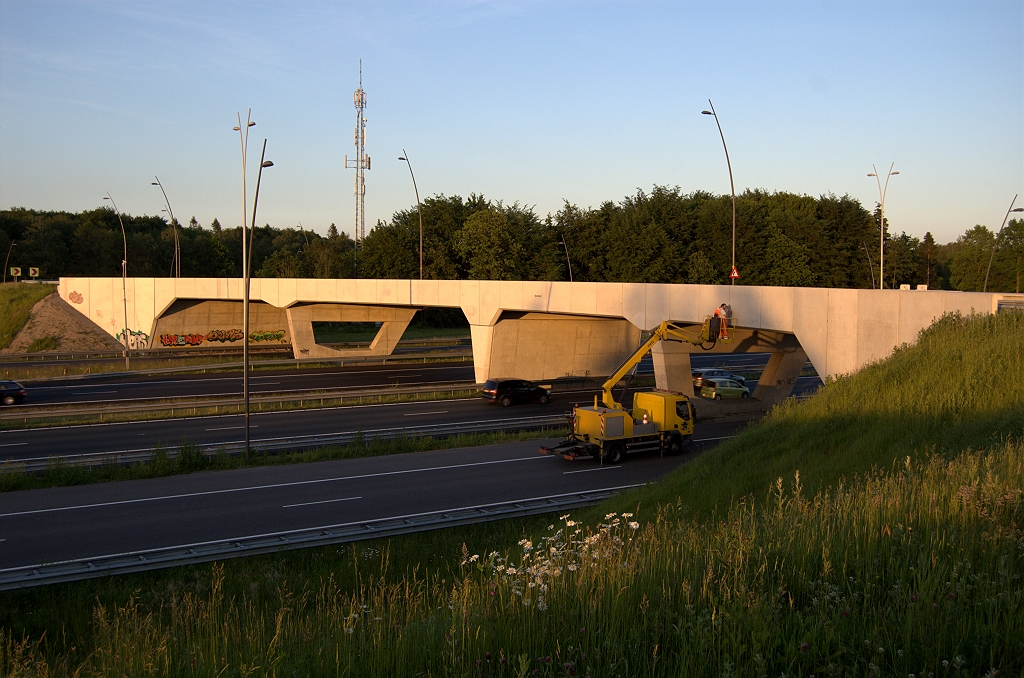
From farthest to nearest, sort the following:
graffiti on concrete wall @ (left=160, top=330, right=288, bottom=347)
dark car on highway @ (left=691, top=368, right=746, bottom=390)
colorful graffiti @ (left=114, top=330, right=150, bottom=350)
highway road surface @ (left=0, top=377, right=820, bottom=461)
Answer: graffiti on concrete wall @ (left=160, top=330, right=288, bottom=347) → colorful graffiti @ (left=114, top=330, right=150, bottom=350) → dark car on highway @ (left=691, top=368, right=746, bottom=390) → highway road surface @ (left=0, top=377, right=820, bottom=461)

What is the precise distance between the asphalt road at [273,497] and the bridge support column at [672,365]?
5.64m

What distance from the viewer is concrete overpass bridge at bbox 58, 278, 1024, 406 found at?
70.8 feet

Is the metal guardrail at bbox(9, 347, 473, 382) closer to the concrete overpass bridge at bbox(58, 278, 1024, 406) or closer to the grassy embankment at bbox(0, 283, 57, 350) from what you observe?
the concrete overpass bridge at bbox(58, 278, 1024, 406)

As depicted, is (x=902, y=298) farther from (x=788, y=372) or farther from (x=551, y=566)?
(x=551, y=566)

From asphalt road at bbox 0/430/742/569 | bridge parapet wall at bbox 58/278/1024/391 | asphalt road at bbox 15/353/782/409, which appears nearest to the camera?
asphalt road at bbox 0/430/742/569

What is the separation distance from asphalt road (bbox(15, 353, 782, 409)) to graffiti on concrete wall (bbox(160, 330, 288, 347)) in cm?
1216

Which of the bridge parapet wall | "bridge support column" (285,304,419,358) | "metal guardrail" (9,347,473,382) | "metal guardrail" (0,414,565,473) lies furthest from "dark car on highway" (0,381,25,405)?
"bridge support column" (285,304,419,358)

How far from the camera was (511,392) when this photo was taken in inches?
1398

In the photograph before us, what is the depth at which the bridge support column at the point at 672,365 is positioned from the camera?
29.7 m

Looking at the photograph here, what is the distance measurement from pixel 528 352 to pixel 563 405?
540 centimetres

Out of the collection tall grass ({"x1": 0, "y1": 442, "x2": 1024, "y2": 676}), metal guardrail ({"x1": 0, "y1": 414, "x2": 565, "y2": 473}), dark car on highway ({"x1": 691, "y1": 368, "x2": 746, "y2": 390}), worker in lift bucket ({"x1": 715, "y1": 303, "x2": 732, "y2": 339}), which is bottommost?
metal guardrail ({"x1": 0, "y1": 414, "x2": 565, "y2": 473})

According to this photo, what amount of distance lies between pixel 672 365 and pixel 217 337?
4066 centimetres

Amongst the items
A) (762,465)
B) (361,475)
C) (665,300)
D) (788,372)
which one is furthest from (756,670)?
(788,372)

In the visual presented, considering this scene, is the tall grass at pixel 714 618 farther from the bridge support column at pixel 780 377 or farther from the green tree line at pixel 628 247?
the green tree line at pixel 628 247
